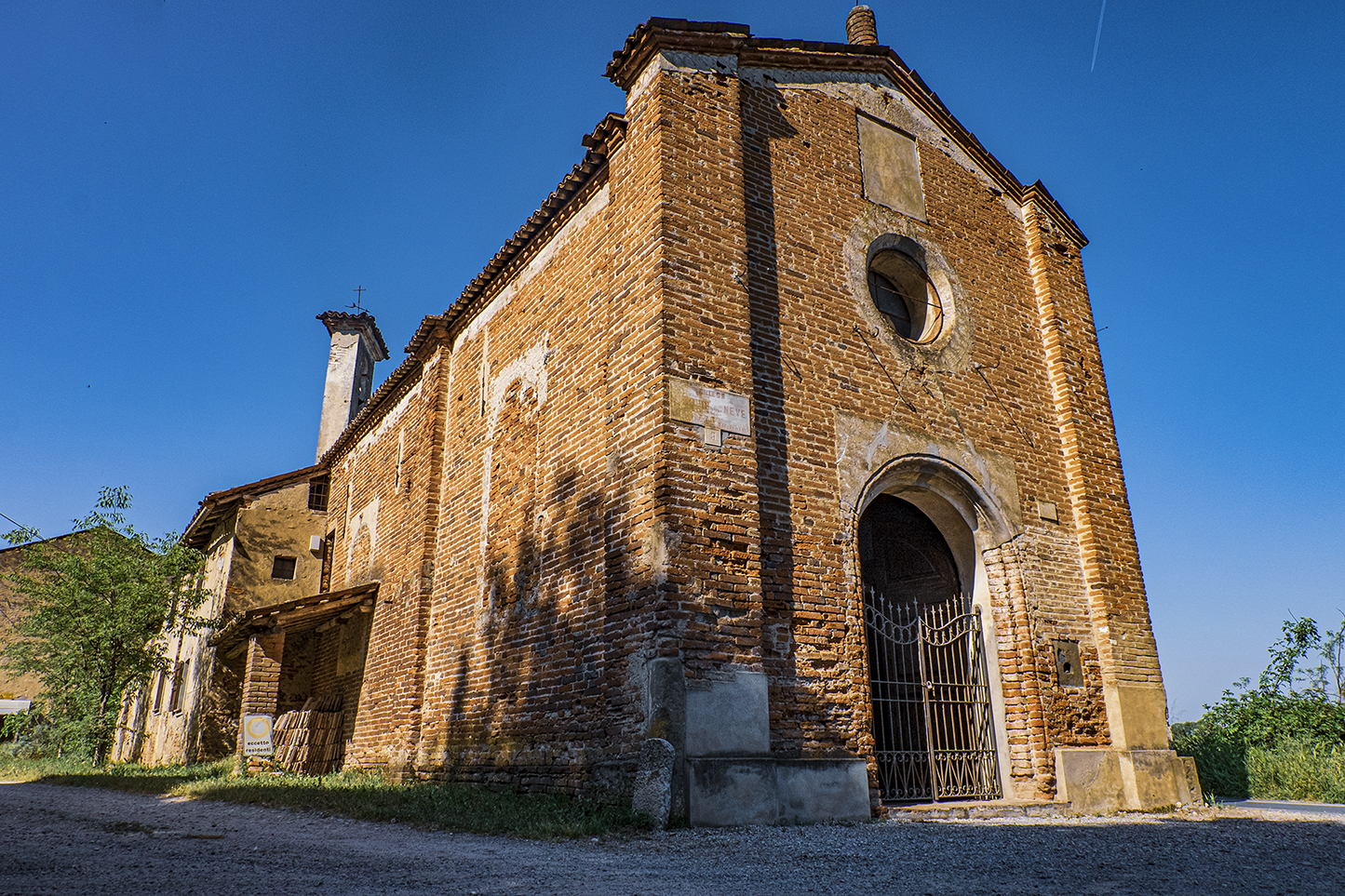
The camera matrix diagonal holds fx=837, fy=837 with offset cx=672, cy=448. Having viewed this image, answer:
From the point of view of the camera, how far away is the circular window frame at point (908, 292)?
9.39m

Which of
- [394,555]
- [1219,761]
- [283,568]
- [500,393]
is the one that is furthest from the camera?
[283,568]

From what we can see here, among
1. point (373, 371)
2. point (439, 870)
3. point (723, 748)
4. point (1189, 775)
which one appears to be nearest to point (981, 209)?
point (1189, 775)

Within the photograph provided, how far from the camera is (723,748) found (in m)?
5.99

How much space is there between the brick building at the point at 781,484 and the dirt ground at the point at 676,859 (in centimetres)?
108

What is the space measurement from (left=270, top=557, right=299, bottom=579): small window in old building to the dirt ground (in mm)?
10025

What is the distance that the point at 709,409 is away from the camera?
270 inches

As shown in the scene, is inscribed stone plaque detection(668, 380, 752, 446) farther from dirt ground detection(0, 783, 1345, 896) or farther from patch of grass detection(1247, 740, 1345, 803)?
patch of grass detection(1247, 740, 1345, 803)

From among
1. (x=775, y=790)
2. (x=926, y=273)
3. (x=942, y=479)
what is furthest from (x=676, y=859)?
(x=926, y=273)

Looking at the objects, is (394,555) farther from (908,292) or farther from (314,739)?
(908,292)

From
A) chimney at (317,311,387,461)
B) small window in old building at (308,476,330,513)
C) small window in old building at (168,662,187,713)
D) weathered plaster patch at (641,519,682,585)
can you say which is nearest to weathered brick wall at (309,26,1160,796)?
weathered plaster patch at (641,519,682,585)

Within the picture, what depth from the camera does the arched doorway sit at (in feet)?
25.9

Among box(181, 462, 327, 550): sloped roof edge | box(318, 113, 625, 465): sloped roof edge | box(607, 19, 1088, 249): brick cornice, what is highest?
box(607, 19, 1088, 249): brick cornice

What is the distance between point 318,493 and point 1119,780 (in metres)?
15.0

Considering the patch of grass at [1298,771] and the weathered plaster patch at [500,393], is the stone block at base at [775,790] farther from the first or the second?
the patch of grass at [1298,771]
